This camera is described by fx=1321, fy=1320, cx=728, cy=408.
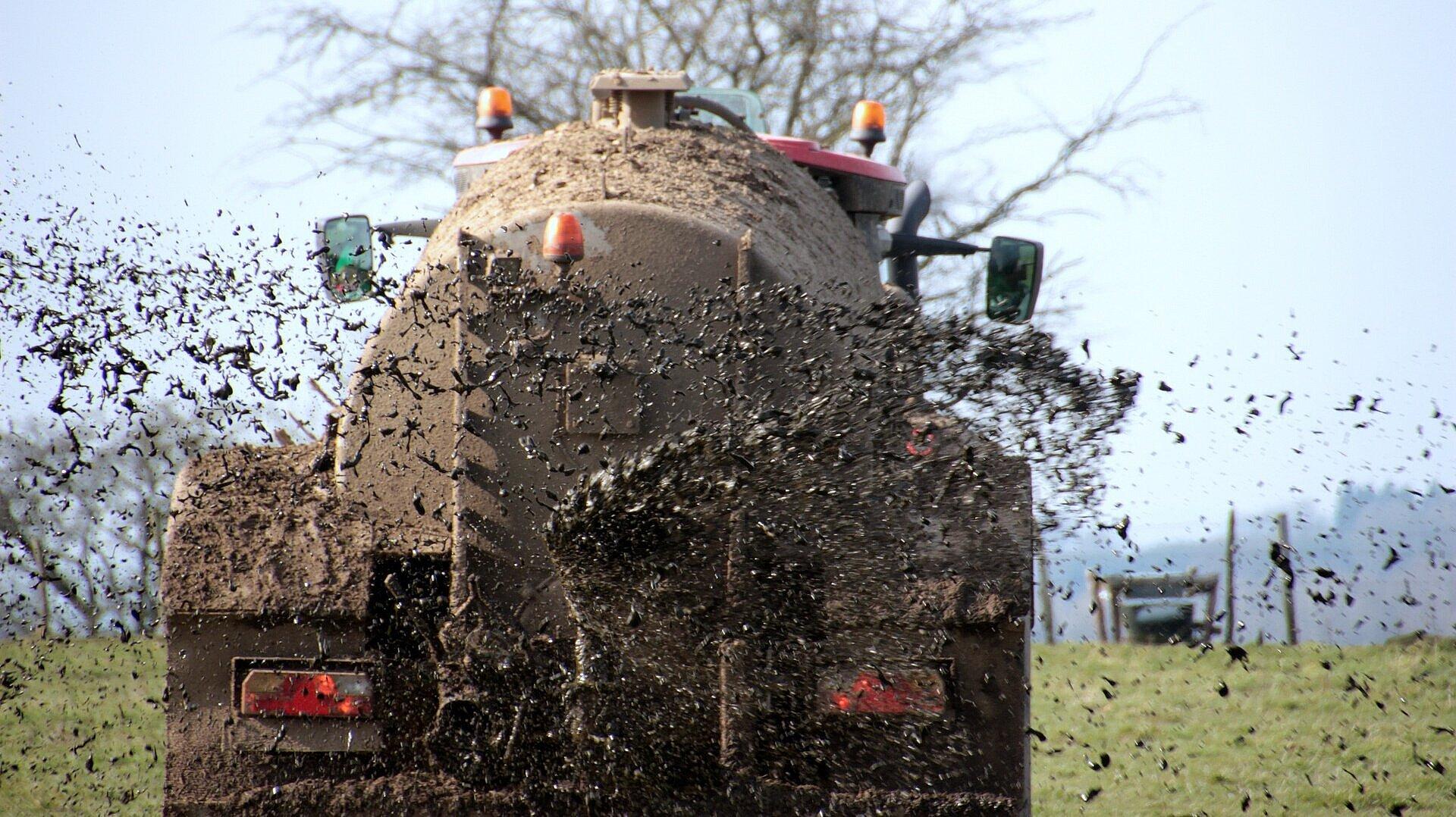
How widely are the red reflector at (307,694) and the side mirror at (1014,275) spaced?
2.98 m

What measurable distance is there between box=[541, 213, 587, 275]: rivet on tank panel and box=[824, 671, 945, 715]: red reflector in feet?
4.18

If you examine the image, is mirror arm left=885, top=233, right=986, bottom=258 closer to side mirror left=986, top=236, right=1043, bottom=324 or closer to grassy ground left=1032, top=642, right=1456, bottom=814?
side mirror left=986, top=236, right=1043, bottom=324

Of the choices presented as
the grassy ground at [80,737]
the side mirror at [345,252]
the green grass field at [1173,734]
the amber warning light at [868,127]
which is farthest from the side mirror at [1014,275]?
the grassy ground at [80,737]

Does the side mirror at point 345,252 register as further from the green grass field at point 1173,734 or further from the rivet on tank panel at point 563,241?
the green grass field at point 1173,734

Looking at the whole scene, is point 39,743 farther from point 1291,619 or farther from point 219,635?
point 1291,619

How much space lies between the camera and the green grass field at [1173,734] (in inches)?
223

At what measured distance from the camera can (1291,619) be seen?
10391mm

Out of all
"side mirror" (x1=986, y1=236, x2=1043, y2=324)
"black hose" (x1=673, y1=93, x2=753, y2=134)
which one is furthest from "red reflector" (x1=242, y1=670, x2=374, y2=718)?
"side mirror" (x1=986, y1=236, x2=1043, y2=324)

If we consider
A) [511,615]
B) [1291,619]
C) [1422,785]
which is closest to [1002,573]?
[511,615]

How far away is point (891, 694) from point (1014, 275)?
2.49 m

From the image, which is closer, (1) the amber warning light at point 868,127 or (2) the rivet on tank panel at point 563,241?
(2) the rivet on tank panel at point 563,241

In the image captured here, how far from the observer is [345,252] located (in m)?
4.95

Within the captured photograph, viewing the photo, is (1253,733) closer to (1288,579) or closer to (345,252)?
(1288,579)

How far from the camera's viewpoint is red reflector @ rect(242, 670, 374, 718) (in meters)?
3.34
